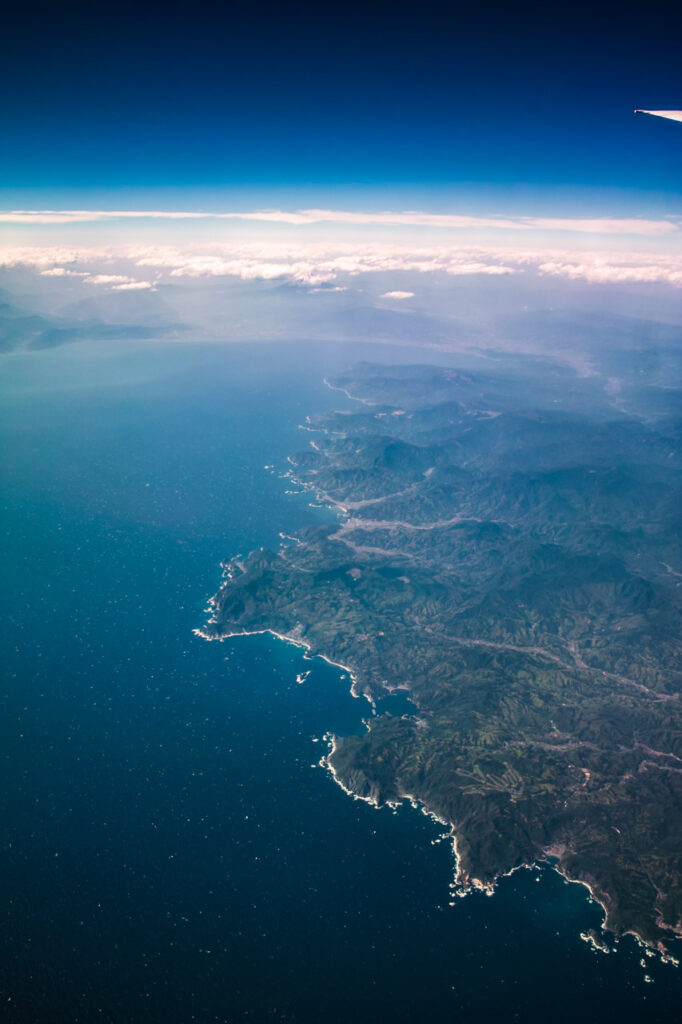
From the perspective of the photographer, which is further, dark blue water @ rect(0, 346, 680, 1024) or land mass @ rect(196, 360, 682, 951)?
land mass @ rect(196, 360, 682, 951)

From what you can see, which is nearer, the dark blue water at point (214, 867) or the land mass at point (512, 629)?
the dark blue water at point (214, 867)

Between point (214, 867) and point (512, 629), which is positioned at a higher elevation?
point (512, 629)

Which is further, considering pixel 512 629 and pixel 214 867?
pixel 512 629

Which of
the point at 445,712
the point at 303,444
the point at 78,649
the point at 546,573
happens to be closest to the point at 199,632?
the point at 78,649
